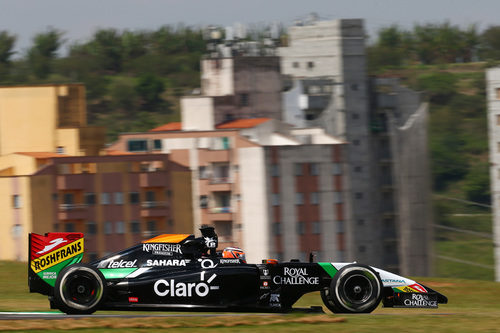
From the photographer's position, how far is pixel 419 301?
75.8 feet

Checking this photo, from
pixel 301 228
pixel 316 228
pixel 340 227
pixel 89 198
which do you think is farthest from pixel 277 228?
pixel 89 198

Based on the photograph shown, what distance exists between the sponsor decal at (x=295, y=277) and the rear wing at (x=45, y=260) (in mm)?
4815

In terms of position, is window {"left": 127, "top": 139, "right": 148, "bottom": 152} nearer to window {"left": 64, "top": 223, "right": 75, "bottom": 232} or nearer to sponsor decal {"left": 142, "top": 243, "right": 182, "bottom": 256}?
window {"left": 64, "top": 223, "right": 75, "bottom": 232}

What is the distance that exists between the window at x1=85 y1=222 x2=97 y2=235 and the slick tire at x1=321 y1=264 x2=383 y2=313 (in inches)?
2328

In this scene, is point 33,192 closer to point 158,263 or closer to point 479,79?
point 158,263

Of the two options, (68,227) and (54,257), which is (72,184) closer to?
(68,227)

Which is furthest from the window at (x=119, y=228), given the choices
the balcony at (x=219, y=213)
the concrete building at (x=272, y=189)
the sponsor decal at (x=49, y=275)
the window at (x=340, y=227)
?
the sponsor decal at (x=49, y=275)

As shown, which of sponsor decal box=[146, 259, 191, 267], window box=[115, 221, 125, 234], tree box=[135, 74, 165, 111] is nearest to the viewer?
sponsor decal box=[146, 259, 191, 267]

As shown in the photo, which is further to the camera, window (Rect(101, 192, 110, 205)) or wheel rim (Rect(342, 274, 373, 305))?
window (Rect(101, 192, 110, 205))

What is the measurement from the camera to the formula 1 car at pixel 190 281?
21828 mm

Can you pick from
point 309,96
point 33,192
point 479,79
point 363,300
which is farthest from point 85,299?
point 479,79

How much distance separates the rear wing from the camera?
21844 millimetres

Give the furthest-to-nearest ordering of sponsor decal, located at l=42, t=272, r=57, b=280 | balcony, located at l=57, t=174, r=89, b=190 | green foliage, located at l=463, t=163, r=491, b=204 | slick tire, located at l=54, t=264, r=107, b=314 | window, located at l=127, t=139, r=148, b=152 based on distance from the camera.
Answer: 1. green foliage, located at l=463, t=163, r=491, b=204
2. window, located at l=127, t=139, r=148, b=152
3. balcony, located at l=57, t=174, r=89, b=190
4. sponsor decal, located at l=42, t=272, r=57, b=280
5. slick tire, located at l=54, t=264, r=107, b=314

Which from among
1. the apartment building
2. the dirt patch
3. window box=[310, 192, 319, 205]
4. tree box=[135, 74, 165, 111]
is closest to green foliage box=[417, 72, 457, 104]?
tree box=[135, 74, 165, 111]
